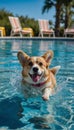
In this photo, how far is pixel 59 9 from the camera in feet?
91.3

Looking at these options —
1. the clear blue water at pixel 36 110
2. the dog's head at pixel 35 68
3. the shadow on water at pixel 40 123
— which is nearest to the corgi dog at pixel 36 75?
the dog's head at pixel 35 68

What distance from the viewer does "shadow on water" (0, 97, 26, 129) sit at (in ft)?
13.0

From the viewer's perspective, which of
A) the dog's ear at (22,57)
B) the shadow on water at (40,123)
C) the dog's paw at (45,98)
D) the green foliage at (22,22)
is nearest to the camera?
the shadow on water at (40,123)

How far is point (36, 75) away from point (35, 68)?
16 cm

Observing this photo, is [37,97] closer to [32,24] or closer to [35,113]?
[35,113]

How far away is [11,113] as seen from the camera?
14.5ft

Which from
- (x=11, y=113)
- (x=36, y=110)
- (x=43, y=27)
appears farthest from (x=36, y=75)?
(x=43, y=27)

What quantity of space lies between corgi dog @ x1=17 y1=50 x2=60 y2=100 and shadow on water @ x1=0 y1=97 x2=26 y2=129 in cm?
26

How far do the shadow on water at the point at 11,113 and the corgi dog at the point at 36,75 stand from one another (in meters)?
0.26

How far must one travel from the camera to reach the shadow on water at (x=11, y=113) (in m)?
3.95

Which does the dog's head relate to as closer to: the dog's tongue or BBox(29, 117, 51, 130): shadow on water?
Answer: the dog's tongue

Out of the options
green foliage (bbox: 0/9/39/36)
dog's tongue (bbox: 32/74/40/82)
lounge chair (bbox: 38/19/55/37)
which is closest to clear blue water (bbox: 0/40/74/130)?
dog's tongue (bbox: 32/74/40/82)

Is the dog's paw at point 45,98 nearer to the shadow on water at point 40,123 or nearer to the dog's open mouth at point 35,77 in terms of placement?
the dog's open mouth at point 35,77

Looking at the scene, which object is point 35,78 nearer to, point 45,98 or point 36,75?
point 36,75
